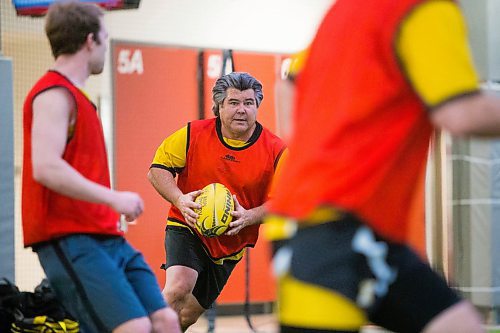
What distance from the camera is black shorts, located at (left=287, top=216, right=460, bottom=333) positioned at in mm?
1733

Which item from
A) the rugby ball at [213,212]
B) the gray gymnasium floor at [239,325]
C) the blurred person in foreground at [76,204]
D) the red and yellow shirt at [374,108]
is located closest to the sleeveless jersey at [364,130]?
the red and yellow shirt at [374,108]

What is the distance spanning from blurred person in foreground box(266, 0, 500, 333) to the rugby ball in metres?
2.65

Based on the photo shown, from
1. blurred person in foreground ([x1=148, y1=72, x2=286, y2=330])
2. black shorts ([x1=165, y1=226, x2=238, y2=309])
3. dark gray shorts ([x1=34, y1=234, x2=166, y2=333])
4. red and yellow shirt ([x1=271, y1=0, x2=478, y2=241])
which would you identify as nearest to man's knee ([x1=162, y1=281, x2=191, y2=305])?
blurred person in foreground ([x1=148, y1=72, x2=286, y2=330])

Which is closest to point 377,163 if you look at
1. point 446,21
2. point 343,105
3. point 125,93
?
point 343,105

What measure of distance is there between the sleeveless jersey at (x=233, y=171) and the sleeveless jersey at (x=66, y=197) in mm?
1992

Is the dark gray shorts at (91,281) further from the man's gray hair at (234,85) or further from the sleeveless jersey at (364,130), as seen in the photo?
the man's gray hair at (234,85)

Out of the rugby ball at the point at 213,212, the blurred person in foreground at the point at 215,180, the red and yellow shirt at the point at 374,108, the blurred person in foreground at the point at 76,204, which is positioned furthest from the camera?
the blurred person in foreground at the point at 215,180

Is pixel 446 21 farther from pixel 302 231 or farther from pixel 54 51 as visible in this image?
pixel 54 51

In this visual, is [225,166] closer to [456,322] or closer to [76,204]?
[76,204]

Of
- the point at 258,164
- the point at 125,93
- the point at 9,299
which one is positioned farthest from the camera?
the point at 125,93

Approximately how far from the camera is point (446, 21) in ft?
5.55

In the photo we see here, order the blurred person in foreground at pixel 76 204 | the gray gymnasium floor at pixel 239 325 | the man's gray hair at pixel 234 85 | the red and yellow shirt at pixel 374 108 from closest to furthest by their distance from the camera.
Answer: the red and yellow shirt at pixel 374 108
the blurred person in foreground at pixel 76 204
the man's gray hair at pixel 234 85
the gray gymnasium floor at pixel 239 325

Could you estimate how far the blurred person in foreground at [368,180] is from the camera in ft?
5.61

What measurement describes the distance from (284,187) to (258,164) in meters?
2.96
